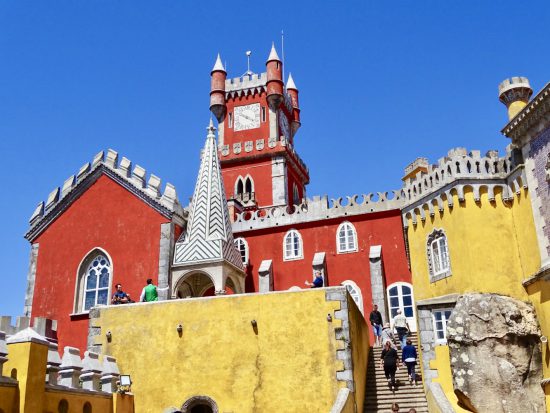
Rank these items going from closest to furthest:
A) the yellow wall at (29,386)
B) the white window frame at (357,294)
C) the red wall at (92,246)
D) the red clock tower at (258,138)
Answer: the yellow wall at (29,386) → the red wall at (92,246) → the white window frame at (357,294) → the red clock tower at (258,138)

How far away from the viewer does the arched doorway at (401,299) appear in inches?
1013

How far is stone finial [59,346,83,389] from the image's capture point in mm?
13836

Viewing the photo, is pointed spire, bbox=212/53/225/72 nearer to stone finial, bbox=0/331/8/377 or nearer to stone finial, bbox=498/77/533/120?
stone finial, bbox=498/77/533/120

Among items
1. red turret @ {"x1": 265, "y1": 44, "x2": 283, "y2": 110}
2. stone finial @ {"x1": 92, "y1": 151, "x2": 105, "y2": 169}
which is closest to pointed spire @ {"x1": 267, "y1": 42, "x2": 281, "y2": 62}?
red turret @ {"x1": 265, "y1": 44, "x2": 283, "y2": 110}

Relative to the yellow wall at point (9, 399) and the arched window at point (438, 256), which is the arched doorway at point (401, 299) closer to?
the arched window at point (438, 256)

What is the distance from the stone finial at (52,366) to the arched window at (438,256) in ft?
43.0

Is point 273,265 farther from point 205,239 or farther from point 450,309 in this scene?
point 450,309

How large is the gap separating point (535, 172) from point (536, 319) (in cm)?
457

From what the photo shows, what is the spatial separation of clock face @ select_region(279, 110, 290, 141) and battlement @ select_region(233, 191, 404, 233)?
38.9ft

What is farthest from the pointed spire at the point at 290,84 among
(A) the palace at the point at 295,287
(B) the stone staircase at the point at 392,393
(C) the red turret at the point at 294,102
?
(B) the stone staircase at the point at 392,393

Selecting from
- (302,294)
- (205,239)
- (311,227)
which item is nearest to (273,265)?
(311,227)

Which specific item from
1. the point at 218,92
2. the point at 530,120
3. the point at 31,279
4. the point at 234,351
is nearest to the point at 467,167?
the point at 530,120

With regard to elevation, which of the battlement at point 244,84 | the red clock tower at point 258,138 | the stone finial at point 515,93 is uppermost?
the battlement at point 244,84

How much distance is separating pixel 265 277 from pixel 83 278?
7849 mm
